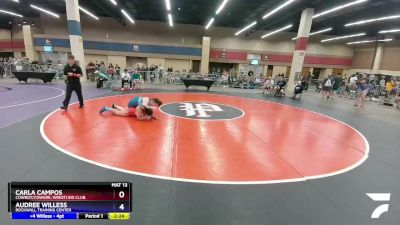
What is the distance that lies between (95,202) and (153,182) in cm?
142

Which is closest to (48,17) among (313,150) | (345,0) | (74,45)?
(74,45)

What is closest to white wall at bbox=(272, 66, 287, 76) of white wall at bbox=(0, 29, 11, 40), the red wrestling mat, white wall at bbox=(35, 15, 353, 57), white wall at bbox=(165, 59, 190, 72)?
white wall at bbox=(35, 15, 353, 57)

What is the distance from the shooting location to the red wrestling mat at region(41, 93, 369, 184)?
12.9 feet

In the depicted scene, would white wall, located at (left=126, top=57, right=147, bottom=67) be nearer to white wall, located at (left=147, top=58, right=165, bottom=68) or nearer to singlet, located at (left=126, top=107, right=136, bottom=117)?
white wall, located at (left=147, top=58, right=165, bottom=68)

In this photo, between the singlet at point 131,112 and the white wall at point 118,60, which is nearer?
the singlet at point 131,112

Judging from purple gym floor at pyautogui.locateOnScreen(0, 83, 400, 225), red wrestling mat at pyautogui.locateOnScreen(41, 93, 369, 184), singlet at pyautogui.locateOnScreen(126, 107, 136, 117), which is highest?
singlet at pyautogui.locateOnScreen(126, 107, 136, 117)

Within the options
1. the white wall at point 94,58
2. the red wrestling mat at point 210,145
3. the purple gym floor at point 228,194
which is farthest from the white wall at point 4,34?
the purple gym floor at point 228,194

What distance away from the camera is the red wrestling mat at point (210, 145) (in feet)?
12.9

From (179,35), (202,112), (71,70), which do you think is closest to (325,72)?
(179,35)
